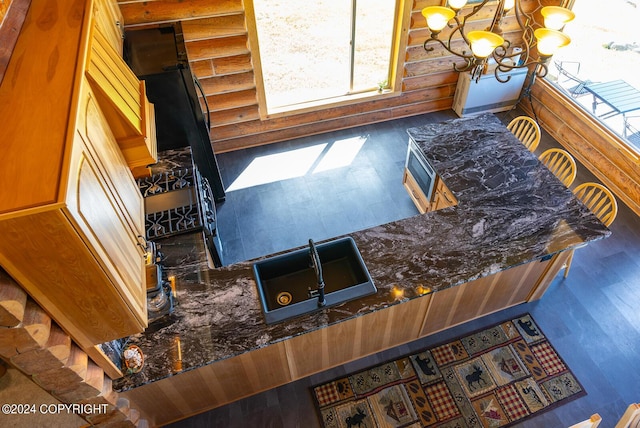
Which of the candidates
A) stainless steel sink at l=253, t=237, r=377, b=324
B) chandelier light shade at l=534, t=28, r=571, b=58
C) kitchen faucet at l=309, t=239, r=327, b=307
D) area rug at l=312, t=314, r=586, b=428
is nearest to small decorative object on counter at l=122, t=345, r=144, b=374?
stainless steel sink at l=253, t=237, r=377, b=324

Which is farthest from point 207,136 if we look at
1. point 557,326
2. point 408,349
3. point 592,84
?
point 592,84

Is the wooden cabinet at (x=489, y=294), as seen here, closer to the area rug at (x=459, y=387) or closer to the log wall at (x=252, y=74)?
the area rug at (x=459, y=387)

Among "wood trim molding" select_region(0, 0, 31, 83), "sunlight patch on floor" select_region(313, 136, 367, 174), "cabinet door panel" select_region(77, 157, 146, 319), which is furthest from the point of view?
"sunlight patch on floor" select_region(313, 136, 367, 174)

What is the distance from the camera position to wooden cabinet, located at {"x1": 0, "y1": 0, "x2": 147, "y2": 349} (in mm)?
1146

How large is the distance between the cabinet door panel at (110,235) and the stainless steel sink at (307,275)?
887mm

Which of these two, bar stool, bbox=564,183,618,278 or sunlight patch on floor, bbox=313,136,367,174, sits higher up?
sunlight patch on floor, bbox=313,136,367,174

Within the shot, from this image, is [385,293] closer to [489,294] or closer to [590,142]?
[489,294]

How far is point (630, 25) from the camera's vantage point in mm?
4199

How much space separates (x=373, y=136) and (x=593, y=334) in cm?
325

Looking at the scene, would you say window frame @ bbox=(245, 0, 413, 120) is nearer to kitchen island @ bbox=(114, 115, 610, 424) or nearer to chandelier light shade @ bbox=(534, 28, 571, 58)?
kitchen island @ bbox=(114, 115, 610, 424)

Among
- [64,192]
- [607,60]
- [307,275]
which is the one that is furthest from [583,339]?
[64,192]

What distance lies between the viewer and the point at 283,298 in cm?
268

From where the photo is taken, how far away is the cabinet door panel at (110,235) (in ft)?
4.32

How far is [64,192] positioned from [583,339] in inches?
149
